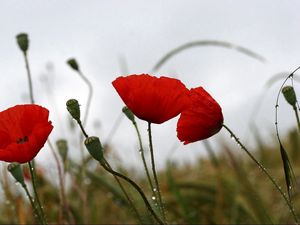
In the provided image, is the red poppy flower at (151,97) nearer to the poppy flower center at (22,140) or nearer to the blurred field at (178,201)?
the poppy flower center at (22,140)

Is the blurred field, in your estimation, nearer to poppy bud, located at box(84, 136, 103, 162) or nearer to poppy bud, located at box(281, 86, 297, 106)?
poppy bud, located at box(281, 86, 297, 106)

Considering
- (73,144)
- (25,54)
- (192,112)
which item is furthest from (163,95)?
(73,144)

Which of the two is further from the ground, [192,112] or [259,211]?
[192,112]

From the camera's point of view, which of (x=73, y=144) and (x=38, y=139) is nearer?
(x=38, y=139)

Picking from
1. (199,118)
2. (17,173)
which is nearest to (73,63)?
(17,173)

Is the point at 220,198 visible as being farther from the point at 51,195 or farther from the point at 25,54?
the point at 25,54

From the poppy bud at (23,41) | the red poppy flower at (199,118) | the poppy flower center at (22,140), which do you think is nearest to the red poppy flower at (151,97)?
the red poppy flower at (199,118)

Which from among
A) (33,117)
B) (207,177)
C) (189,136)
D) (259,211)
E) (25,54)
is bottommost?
(207,177)
